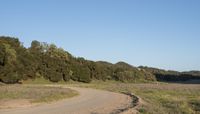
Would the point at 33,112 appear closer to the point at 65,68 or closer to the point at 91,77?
the point at 65,68

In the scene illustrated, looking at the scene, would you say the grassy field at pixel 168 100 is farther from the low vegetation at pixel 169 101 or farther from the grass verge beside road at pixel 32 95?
the grass verge beside road at pixel 32 95

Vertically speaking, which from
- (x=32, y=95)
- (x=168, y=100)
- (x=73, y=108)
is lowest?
(x=73, y=108)

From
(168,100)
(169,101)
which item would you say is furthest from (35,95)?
(169,101)

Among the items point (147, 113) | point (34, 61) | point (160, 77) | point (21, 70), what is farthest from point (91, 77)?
point (147, 113)

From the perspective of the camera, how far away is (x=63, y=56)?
127688 mm

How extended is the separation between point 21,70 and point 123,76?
171 feet

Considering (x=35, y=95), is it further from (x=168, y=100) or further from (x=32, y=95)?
(x=168, y=100)

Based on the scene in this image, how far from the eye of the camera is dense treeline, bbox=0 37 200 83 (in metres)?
85.2

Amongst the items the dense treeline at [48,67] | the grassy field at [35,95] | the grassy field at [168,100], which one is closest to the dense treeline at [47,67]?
the dense treeline at [48,67]

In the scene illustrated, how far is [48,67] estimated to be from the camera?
340 feet

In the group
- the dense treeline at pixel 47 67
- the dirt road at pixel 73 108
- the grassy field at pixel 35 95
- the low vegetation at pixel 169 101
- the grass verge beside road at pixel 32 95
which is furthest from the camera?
the dense treeline at pixel 47 67

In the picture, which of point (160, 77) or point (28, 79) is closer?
point (28, 79)

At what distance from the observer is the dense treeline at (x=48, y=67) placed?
85.2 meters

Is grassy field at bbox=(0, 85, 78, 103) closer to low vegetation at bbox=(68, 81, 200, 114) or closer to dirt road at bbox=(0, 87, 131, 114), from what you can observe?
dirt road at bbox=(0, 87, 131, 114)
